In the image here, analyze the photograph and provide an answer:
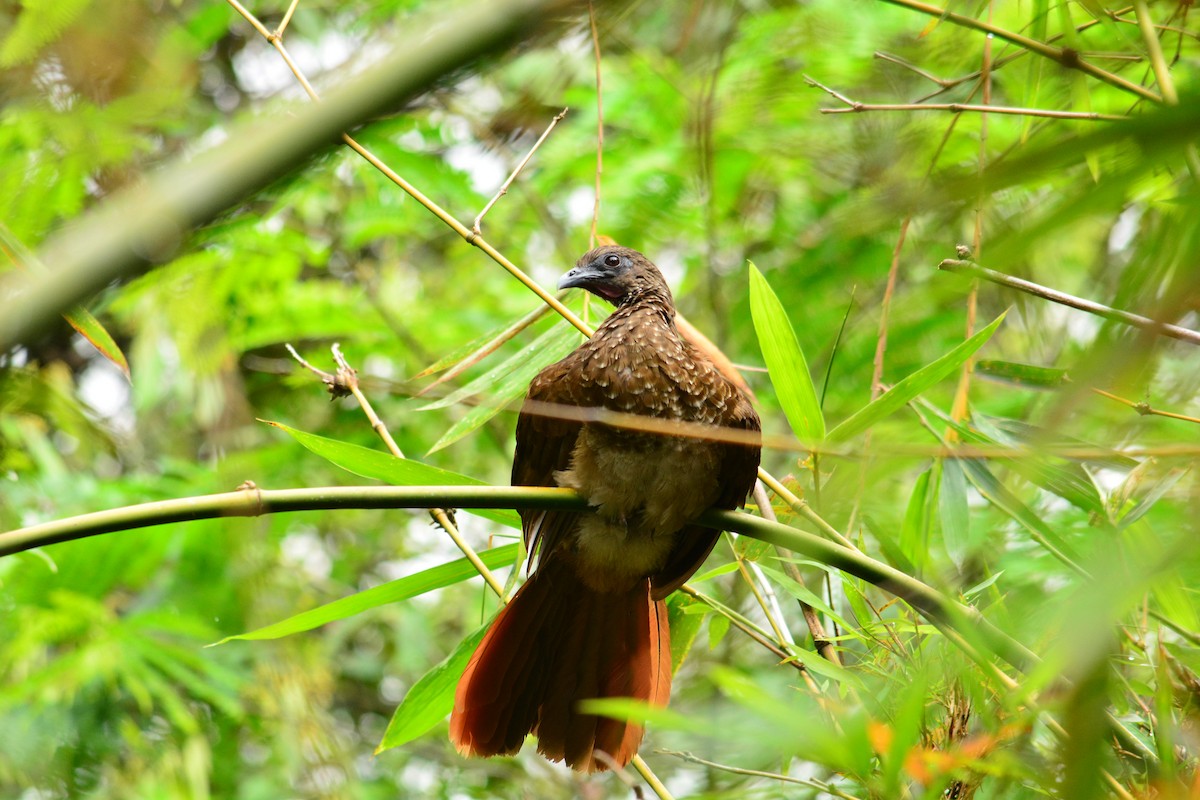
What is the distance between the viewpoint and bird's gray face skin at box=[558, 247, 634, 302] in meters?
2.86

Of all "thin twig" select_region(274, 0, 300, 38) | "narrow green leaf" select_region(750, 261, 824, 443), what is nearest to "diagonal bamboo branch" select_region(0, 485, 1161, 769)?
"narrow green leaf" select_region(750, 261, 824, 443)

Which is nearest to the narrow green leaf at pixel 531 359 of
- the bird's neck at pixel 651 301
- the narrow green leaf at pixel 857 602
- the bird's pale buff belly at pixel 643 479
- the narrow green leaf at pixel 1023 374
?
the bird's neck at pixel 651 301

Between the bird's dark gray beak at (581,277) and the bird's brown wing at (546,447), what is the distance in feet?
1.97

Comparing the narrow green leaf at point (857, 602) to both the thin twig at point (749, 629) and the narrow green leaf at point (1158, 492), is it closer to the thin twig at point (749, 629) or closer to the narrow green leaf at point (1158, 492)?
the thin twig at point (749, 629)

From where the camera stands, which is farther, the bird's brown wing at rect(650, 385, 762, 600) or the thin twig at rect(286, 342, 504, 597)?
the bird's brown wing at rect(650, 385, 762, 600)

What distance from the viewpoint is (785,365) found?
82.4 inches

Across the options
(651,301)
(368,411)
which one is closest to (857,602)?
(651,301)

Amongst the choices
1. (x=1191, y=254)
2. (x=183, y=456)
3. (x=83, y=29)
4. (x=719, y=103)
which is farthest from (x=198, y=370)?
(x=183, y=456)

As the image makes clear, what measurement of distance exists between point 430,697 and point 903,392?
1256 millimetres

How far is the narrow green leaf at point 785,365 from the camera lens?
206 centimetres

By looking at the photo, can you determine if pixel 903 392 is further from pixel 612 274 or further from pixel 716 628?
pixel 612 274

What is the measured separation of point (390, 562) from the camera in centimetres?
564

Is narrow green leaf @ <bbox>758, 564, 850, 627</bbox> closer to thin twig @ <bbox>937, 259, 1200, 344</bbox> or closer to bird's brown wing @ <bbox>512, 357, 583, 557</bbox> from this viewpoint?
bird's brown wing @ <bbox>512, 357, 583, 557</bbox>

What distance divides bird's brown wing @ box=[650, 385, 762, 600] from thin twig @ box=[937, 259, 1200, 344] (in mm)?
572
